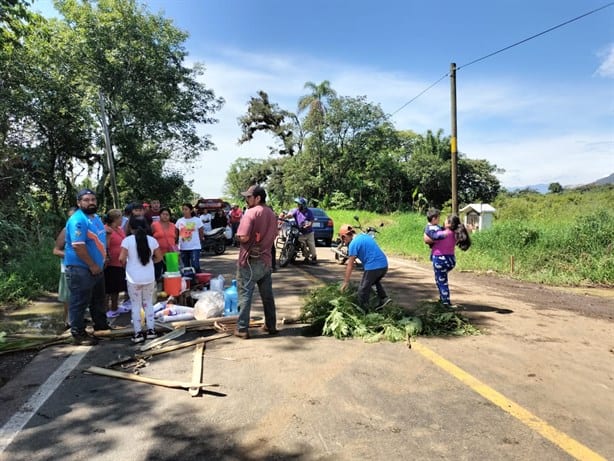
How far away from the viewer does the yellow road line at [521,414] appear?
316 centimetres

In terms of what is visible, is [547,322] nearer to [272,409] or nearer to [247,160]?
[272,409]

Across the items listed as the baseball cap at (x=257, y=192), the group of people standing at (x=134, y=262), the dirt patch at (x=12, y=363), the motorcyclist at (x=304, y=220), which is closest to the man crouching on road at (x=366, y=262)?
the group of people standing at (x=134, y=262)

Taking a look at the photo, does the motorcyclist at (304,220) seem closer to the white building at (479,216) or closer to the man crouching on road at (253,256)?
the man crouching on road at (253,256)

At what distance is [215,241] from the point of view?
53.8ft

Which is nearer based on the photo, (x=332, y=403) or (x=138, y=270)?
(x=332, y=403)

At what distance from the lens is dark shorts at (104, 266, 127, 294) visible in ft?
23.6

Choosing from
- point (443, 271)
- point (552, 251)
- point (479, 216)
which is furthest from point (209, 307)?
point (479, 216)

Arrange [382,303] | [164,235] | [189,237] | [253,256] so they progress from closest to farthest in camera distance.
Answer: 1. [253,256]
2. [382,303]
3. [164,235]
4. [189,237]

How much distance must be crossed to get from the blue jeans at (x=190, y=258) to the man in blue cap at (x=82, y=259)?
11.2 feet

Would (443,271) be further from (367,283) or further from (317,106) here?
(317,106)

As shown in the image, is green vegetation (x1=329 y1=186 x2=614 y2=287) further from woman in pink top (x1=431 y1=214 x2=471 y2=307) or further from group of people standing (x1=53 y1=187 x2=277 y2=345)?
group of people standing (x1=53 y1=187 x2=277 y2=345)

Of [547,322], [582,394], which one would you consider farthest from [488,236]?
[582,394]

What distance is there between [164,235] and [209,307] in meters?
2.08

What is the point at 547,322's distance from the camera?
6.88 metres
